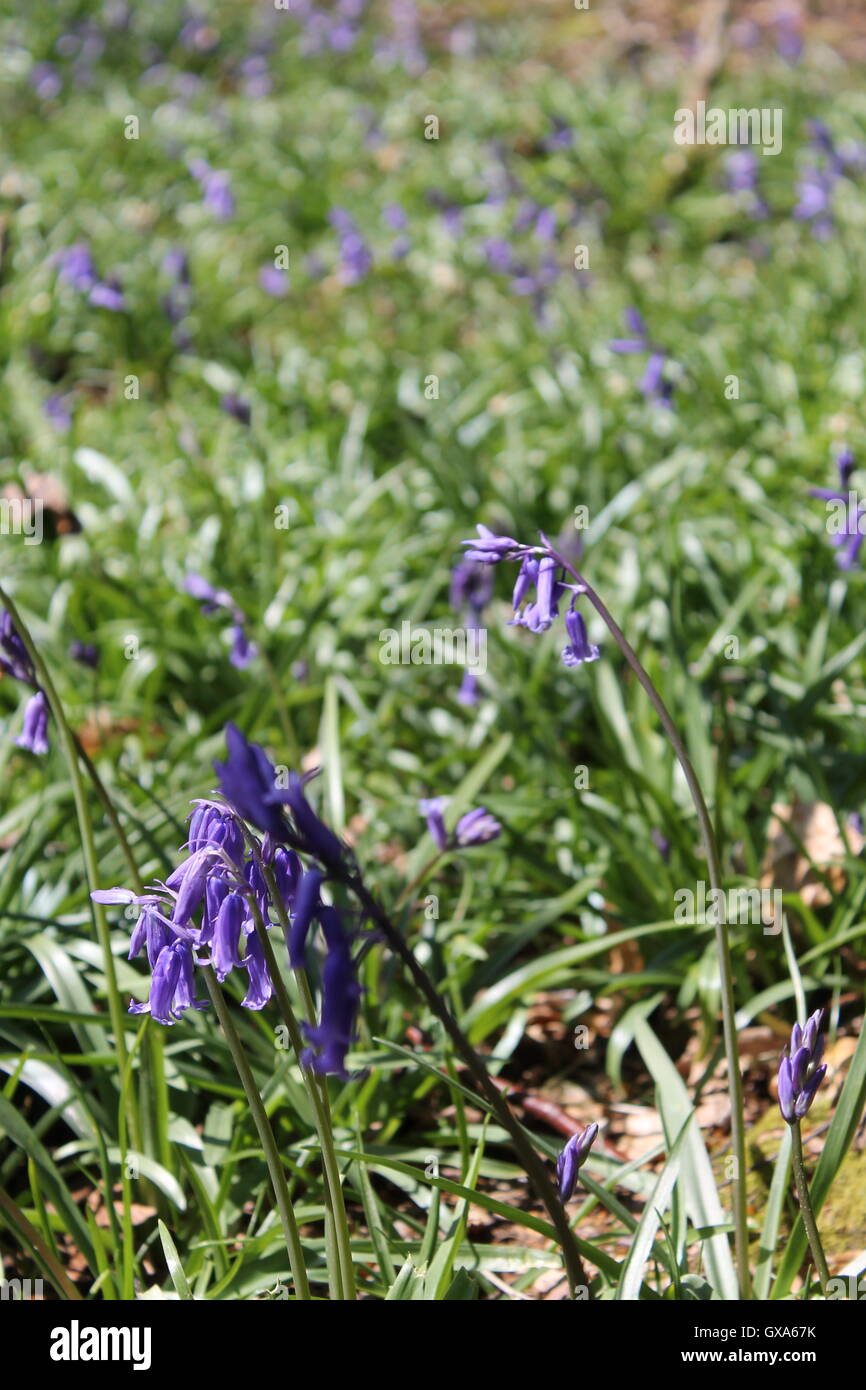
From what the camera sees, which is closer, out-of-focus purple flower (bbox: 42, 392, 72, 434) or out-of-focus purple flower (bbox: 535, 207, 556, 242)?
out-of-focus purple flower (bbox: 42, 392, 72, 434)

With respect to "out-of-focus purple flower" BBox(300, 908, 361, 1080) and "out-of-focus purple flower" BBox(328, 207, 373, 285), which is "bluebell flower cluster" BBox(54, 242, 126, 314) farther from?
"out-of-focus purple flower" BBox(300, 908, 361, 1080)

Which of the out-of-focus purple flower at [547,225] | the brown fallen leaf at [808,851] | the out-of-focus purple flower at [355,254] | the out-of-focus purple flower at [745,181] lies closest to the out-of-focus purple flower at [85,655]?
the brown fallen leaf at [808,851]

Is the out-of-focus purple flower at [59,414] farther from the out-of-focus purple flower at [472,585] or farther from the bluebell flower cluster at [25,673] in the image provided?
the bluebell flower cluster at [25,673]

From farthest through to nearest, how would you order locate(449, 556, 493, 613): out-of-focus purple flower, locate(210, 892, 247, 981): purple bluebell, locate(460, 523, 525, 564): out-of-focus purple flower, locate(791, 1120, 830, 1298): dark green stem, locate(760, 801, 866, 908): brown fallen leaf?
locate(449, 556, 493, 613): out-of-focus purple flower
locate(760, 801, 866, 908): brown fallen leaf
locate(460, 523, 525, 564): out-of-focus purple flower
locate(791, 1120, 830, 1298): dark green stem
locate(210, 892, 247, 981): purple bluebell

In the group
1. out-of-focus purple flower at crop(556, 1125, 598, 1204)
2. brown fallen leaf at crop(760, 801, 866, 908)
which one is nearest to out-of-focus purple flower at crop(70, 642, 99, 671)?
brown fallen leaf at crop(760, 801, 866, 908)

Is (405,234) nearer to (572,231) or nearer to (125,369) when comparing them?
(572,231)

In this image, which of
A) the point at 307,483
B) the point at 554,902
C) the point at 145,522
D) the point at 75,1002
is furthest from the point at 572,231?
the point at 75,1002
